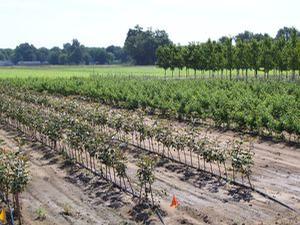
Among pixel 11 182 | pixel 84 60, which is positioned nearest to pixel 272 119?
pixel 11 182

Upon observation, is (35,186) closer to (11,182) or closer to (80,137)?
(80,137)

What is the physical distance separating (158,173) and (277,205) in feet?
14.8

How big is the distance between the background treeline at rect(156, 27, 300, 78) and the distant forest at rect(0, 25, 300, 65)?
114 feet

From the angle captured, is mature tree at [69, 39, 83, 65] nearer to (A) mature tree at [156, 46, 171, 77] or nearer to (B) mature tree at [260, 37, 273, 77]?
(A) mature tree at [156, 46, 171, 77]

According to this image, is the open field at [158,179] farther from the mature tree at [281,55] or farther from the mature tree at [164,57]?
the mature tree at [164,57]

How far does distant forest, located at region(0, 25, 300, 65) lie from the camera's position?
133125mm

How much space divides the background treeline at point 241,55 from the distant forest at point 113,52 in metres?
34.9

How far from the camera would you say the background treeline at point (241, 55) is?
163 feet

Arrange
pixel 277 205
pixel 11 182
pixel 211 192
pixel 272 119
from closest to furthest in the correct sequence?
pixel 11 182 < pixel 277 205 < pixel 211 192 < pixel 272 119

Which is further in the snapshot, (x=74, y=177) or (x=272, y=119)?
(x=272, y=119)

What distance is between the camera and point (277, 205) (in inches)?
483

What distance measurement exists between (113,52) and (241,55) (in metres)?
138

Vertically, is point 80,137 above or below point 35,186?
above

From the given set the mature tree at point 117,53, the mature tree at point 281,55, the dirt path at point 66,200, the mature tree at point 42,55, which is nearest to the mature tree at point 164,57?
the mature tree at point 281,55
